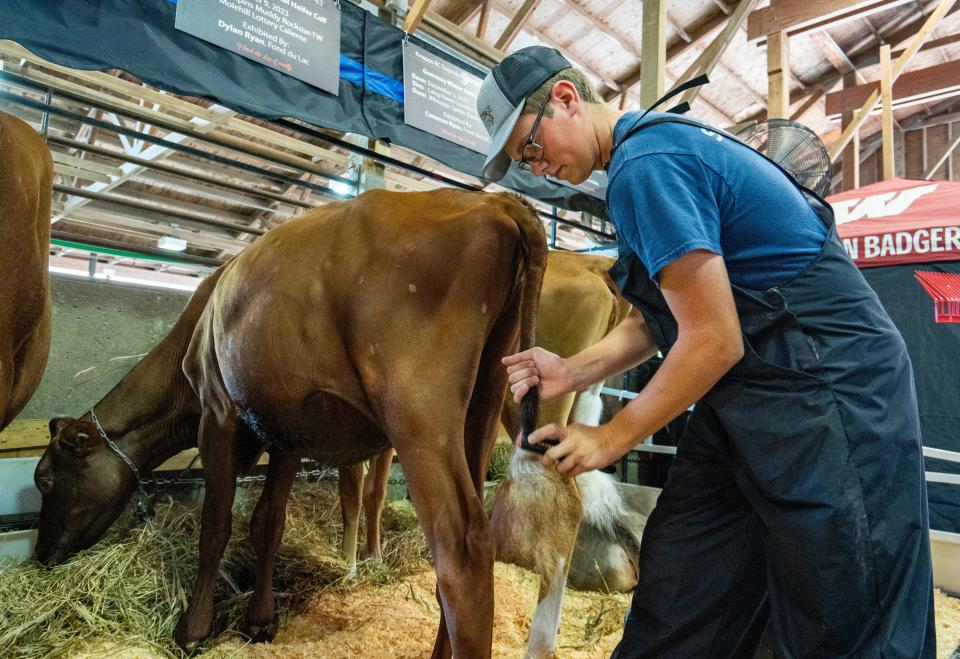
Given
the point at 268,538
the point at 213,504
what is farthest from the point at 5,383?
the point at 268,538

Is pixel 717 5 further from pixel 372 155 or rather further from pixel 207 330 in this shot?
pixel 207 330

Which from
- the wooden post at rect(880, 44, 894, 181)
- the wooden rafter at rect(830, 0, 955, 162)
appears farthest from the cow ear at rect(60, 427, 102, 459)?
the wooden post at rect(880, 44, 894, 181)

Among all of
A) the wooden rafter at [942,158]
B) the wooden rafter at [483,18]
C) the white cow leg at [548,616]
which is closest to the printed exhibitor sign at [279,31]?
the wooden rafter at [483,18]

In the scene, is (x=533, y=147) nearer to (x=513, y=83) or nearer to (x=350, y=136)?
(x=513, y=83)

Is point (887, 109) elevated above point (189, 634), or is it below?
above

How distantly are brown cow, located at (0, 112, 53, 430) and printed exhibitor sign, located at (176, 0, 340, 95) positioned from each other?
1407mm

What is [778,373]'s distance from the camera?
1219 mm

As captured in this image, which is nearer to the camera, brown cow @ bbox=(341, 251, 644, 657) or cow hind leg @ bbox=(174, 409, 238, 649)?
cow hind leg @ bbox=(174, 409, 238, 649)

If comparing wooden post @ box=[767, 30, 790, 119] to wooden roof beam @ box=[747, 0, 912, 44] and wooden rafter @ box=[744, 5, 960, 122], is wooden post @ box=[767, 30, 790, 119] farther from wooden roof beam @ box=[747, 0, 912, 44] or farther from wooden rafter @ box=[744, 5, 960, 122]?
wooden rafter @ box=[744, 5, 960, 122]

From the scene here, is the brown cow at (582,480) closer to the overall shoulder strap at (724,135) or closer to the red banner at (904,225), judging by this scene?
the overall shoulder strap at (724,135)

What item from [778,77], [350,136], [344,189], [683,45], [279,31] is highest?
[683,45]

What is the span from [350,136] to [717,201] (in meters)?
6.39

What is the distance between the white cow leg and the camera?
2564 millimetres

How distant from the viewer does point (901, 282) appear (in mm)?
4973
